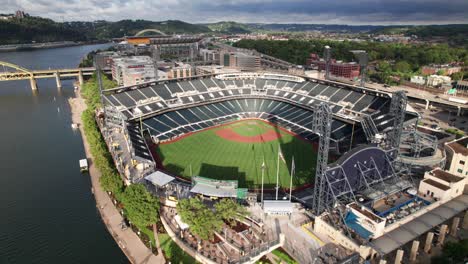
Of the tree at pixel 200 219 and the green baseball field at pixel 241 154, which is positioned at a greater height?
the tree at pixel 200 219

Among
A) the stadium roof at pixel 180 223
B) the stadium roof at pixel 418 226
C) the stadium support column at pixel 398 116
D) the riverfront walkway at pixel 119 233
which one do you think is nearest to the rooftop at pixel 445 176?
the stadium roof at pixel 418 226

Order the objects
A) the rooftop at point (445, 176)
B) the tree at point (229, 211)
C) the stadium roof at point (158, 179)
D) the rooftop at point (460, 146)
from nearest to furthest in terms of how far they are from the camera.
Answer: the tree at point (229, 211), the rooftop at point (445, 176), the stadium roof at point (158, 179), the rooftop at point (460, 146)

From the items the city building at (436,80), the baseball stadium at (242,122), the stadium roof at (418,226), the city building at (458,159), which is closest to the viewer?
the stadium roof at (418,226)

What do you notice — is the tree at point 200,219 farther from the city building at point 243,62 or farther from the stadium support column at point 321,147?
the city building at point 243,62

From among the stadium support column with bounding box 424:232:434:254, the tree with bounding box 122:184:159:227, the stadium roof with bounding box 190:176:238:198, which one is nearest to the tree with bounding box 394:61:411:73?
the stadium support column with bounding box 424:232:434:254

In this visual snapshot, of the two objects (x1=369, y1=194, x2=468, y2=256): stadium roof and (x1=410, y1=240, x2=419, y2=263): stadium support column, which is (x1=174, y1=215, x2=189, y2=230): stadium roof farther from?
(x1=410, y1=240, x2=419, y2=263): stadium support column

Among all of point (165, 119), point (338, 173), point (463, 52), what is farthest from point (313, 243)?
point (463, 52)

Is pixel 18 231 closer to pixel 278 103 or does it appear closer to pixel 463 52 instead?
pixel 278 103

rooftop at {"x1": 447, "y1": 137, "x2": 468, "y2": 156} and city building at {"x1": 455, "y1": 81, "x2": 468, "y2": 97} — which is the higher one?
city building at {"x1": 455, "y1": 81, "x2": 468, "y2": 97}
